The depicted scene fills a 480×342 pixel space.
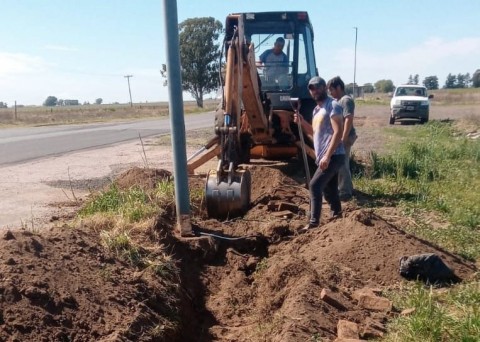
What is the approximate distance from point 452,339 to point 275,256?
2.54 meters

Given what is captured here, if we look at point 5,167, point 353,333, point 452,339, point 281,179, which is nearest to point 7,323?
point 353,333

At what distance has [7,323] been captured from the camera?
148 inches

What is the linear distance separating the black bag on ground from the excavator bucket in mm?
2723

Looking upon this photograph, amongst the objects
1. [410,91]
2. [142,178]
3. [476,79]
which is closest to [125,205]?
[142,178]

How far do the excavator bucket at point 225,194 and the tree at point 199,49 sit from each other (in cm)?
5275

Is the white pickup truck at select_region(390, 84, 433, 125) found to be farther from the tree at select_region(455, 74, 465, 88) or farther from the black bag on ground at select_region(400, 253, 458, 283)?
the tree at select_region(455, 74, 465, 88)

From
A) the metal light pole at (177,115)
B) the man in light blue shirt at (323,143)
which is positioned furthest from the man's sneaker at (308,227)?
the metal light pole at (177,115)

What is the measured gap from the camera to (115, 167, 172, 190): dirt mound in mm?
8777

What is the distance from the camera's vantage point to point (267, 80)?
11680 millimetres

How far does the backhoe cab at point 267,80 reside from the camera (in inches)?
350

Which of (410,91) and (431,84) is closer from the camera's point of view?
(410,91)

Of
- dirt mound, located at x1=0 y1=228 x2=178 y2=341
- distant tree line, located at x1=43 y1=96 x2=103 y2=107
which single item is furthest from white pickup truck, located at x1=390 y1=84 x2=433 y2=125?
distant tree line, located at x1=43 y1=96 x2=103 y2=107

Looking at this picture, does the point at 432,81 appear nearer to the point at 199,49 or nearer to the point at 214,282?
the point at 199,49

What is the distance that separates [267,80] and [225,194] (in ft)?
15.1
